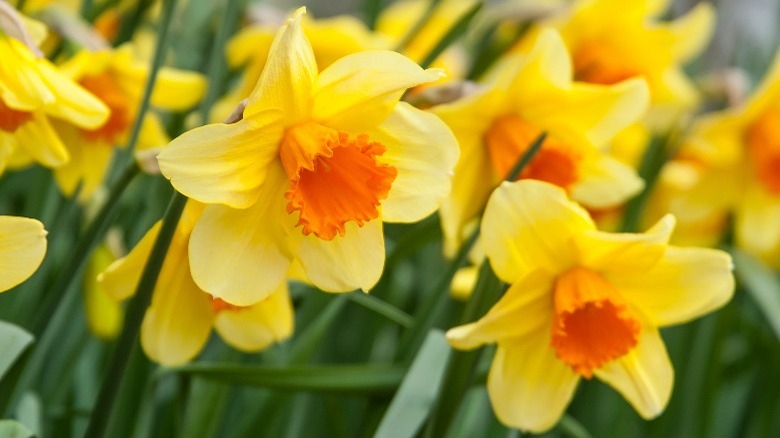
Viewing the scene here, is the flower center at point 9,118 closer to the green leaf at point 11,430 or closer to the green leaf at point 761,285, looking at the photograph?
the green leaf at point 11,430

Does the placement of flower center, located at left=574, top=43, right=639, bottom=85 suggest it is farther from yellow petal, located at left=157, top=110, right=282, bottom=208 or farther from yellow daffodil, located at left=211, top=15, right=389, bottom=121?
yellow petal, located at left=157, top=110, right=282, bottom=208

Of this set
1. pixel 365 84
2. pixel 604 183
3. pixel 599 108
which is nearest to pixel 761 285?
pixel 604 183

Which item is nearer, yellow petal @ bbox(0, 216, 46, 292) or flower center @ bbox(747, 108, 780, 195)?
yellow petal @ bbox(0, 216, 46, 292)

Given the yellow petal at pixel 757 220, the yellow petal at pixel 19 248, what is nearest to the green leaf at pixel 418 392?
the yellow petal at pixel 19 248

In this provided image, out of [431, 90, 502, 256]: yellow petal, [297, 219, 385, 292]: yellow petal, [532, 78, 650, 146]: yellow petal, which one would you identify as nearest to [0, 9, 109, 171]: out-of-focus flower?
[297, 219, 385, 292]: yellow petal

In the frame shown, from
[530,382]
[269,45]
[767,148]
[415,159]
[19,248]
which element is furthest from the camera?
[767,148]

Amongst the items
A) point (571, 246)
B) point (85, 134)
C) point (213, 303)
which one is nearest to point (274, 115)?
point (213, 303)

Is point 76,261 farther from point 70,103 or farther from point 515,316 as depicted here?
point 515,316
